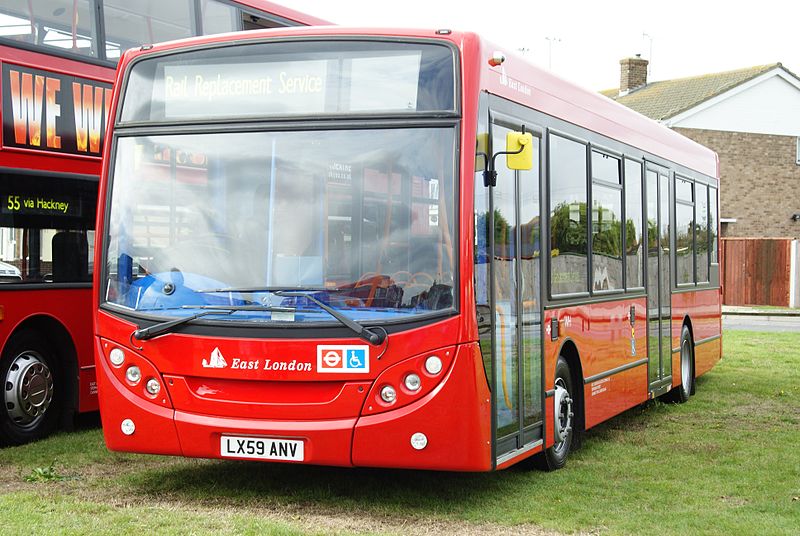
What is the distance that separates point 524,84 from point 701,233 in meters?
7.43

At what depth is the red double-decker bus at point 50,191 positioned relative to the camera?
1002 cm

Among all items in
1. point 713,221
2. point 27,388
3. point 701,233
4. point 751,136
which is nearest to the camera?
point 27,388

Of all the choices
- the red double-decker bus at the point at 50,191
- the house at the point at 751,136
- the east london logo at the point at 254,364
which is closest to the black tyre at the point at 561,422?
the east london logo at the point at 254,364

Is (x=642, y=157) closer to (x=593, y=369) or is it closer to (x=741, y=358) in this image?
(x=593, y=369)

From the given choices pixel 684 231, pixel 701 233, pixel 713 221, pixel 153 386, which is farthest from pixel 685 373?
pixel 153 386

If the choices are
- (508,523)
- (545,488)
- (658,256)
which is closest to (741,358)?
(658,256)

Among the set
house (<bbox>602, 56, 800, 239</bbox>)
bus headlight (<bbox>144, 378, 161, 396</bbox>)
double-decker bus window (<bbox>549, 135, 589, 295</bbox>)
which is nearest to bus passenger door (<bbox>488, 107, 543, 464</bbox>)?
double-decker bus window (<bbox>549, 135, 589, 295</bbox>)

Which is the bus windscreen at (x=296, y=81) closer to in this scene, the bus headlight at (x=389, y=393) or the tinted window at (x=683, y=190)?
Answer: the bus headlight at (x=389, y=393)

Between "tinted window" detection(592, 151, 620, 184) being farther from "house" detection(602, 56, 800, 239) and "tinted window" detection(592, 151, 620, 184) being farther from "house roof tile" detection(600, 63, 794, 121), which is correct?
"house" detection(602, 56, 800, 239)

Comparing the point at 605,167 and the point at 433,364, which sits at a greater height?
the point at 605,167

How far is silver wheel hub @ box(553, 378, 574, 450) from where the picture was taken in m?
9.27

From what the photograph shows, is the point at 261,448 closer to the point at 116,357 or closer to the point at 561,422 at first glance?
the point at 116,357

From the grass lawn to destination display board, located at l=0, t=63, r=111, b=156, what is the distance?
254cm

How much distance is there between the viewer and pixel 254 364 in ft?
24.5
